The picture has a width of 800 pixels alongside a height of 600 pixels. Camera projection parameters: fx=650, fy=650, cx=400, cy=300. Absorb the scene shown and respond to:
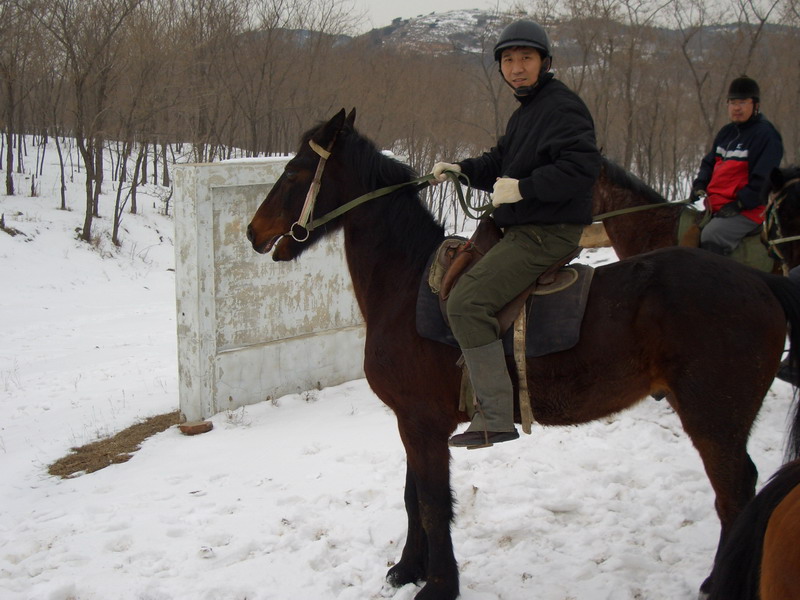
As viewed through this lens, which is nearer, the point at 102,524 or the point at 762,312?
the point at 762,312

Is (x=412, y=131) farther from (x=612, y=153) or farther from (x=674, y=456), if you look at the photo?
(x=674, y=456)

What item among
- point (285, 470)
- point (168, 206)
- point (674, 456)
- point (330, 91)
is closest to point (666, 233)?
point (674, 456)

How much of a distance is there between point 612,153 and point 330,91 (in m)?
12.4

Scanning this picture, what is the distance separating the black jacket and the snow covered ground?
6.81 feet

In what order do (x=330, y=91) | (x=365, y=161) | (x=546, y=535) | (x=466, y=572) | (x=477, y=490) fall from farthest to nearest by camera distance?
(x=330, y=91) < (x=477, y=490) < (x=546, y=535) < (x=466, y=572) < (x=365, y=161)

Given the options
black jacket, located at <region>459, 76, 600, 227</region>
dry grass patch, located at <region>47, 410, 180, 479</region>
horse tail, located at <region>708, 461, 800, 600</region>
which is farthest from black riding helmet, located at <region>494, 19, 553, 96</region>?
dry grass patch, located at <region>47, 410, 180, 479</region>

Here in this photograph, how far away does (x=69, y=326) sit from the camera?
11.9m

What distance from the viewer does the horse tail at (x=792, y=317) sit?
10.1ft

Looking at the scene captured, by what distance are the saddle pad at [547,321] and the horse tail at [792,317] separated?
868mm

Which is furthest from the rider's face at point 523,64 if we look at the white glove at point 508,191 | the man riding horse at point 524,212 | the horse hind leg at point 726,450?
the horse hind leg at point 726,450

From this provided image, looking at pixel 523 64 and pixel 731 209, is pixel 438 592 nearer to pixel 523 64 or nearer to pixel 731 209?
pixel 523 64

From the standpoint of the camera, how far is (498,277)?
3.07 metres

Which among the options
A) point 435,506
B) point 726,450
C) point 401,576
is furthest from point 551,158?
point 401,576

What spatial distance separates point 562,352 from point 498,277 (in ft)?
1.59
